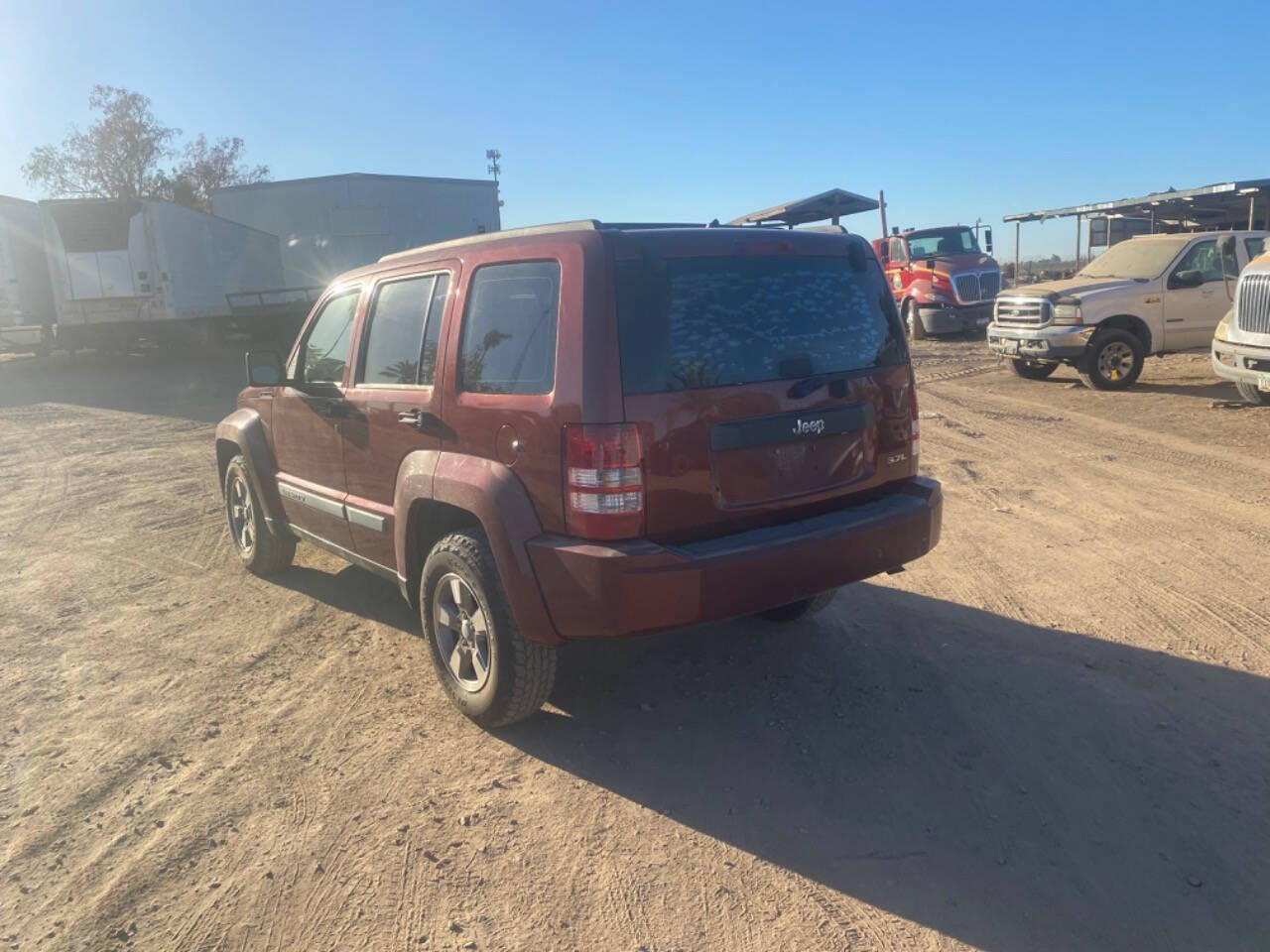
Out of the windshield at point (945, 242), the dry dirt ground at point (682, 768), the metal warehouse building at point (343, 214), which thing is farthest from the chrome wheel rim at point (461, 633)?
A: the metal warehouse building at point (343, 214)

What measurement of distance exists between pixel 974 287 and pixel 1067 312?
8.66m

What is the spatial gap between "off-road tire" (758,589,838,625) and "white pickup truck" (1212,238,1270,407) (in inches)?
293

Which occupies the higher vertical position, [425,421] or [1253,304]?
[1253,304]

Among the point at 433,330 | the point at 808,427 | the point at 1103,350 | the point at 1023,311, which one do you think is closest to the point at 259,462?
the point at 433,330

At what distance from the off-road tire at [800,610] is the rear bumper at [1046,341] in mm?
9466

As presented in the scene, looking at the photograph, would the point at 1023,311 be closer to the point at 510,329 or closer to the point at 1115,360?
the point at 1115,360

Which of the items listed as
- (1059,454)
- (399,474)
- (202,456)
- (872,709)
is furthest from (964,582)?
(202,456)

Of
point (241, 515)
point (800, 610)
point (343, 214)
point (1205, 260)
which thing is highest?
point (343, 214)

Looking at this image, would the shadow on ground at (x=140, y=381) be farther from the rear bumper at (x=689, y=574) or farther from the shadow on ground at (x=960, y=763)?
the rear bumper at (x=689, y=574)

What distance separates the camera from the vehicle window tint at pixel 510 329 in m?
3.47

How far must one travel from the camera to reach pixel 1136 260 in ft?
43.4

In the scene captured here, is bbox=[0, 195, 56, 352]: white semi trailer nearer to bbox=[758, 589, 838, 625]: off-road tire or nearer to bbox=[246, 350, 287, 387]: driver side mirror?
bbox=[246, 350, 287, 387]: driver side mirror

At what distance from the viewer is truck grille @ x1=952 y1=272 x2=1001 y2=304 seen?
814 inches

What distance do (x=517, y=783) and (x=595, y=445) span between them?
1.35m
